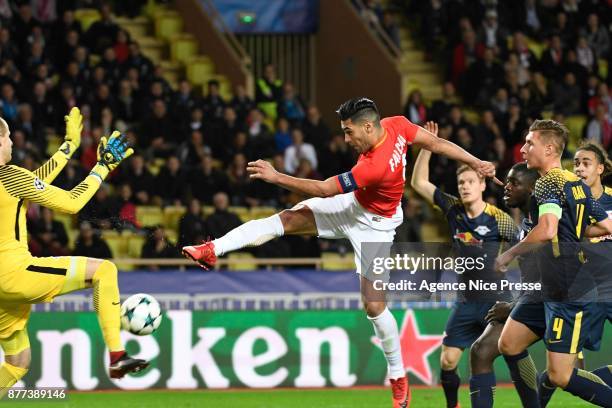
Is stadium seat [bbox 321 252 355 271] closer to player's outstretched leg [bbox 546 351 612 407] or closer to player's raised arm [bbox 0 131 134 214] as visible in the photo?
player's outstretched leg [bbox 546 351 612 407]

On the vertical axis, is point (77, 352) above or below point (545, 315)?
below

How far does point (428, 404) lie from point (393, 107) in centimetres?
1014

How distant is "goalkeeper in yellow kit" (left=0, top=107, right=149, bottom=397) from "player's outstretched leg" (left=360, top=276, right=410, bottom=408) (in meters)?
1.78

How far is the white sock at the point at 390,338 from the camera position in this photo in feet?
33.1

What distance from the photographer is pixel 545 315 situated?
950 cm

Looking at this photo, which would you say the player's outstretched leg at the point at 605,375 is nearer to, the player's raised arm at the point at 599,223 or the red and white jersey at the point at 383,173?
the player's raised arm at the point at 599,223

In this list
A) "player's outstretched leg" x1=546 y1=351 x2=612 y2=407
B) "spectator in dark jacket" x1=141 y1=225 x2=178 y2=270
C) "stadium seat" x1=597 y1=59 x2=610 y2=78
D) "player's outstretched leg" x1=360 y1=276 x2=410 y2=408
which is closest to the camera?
"player's outstretched leg" x1=546 y1=351 x2=612 y2=407

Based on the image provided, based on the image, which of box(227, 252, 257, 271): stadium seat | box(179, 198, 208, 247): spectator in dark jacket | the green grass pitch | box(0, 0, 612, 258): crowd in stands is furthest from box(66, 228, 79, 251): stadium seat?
the green grass pitch

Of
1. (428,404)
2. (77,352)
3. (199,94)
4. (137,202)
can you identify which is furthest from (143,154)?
(428,404)

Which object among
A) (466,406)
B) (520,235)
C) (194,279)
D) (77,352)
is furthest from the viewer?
(194,279)

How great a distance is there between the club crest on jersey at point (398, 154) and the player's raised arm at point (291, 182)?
2.02ft

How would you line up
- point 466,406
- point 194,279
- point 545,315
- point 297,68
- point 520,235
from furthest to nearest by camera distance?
point 297,68, point 194,279, point 466,406, point 520,235, point 545,315

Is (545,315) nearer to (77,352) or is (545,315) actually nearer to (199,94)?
(77,352)

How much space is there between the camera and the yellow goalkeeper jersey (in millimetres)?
9250
